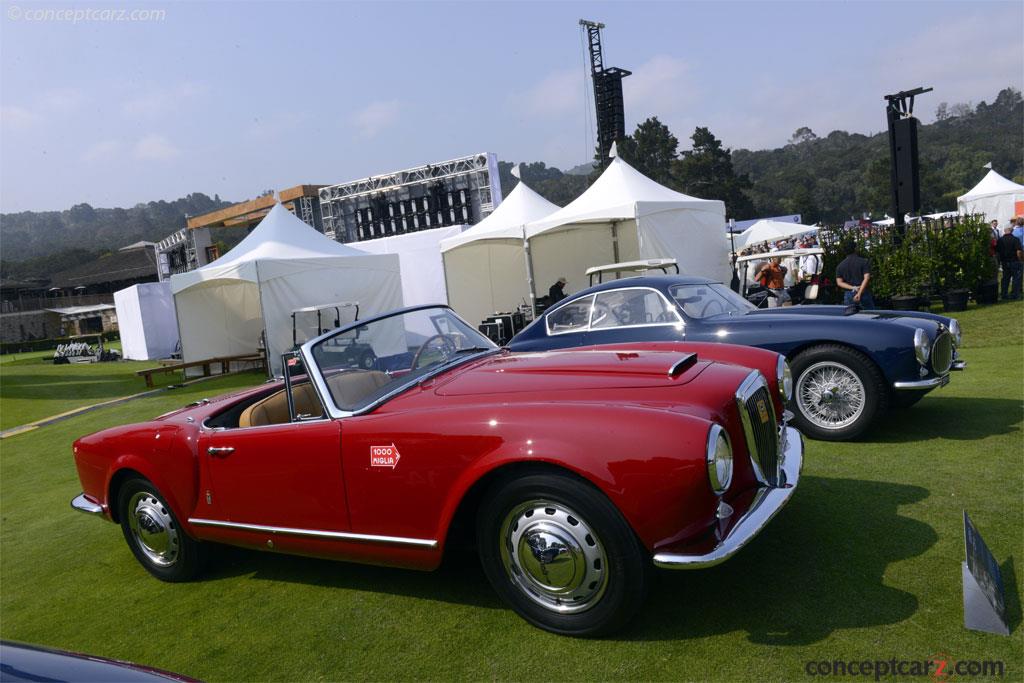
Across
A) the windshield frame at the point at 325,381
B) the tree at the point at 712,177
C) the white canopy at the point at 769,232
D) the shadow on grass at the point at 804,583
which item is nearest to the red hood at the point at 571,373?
the windshield frame at the point at 325,381

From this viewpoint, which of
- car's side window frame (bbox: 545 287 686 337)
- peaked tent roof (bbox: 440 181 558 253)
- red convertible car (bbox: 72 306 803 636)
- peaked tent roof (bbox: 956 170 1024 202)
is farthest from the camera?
peaked tent roof (bbox: 956 170 1024 202)

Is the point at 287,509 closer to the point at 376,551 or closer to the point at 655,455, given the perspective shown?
the point at 376,551

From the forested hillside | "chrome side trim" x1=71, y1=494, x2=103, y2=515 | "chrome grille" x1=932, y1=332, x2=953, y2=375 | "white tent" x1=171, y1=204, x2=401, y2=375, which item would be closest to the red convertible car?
"chrome side trim" x1=71, y1=494, x2=103, y2=515

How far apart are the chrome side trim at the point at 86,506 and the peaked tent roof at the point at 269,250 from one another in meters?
10.1

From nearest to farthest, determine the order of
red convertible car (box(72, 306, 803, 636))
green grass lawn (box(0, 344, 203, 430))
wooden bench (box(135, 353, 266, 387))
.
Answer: red convertible car (box(72, 306, 803, 636))
green grass lawn (box(0, 344, 203, 430))
wooden bench (box(135, 353, 266, 387))

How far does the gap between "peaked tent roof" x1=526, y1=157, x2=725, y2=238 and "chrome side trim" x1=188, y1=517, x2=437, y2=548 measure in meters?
11.4

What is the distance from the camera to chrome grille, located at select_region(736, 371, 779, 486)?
2.91 metres

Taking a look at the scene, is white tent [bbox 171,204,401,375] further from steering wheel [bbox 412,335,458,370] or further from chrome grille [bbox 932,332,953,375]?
chrome grille [bbox 932,332,953,375]

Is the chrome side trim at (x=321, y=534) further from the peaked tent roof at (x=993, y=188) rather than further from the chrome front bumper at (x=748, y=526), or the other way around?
the peaked tent roof at (x=993, y=188)

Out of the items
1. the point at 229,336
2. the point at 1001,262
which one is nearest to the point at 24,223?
the point at 229,336

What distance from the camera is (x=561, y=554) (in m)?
2.61

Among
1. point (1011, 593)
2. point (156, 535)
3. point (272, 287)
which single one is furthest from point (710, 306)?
point (272, 287)

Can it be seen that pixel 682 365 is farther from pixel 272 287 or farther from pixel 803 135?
pixel 803 135

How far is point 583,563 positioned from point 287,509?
1539 millimetres
